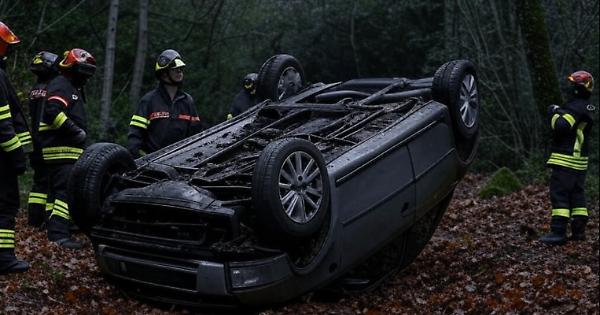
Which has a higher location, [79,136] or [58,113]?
[58,113]

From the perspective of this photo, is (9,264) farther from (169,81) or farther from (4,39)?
(169,81)

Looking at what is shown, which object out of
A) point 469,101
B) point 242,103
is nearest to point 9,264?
point 469,101

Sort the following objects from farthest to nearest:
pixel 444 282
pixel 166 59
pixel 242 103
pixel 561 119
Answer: pixel 242 103 < pixel 561 119 < pixel 166 59 < pixel 444 282

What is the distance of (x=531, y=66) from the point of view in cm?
1216

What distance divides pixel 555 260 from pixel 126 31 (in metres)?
15.6

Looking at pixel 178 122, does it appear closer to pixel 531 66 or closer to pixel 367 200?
pixel 367 200

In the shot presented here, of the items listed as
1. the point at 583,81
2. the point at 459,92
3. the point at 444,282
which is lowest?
the point at 444,282

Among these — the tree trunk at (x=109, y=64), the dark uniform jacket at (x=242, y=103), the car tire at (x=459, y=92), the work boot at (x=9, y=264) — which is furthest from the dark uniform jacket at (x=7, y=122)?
the tree trunk at (x=109, y=64)

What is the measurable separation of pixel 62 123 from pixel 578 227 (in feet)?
18.5

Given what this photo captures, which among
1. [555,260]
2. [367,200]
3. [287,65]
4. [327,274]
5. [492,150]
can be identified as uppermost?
[287,65]

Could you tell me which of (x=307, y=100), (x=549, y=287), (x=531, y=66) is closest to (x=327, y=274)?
(x=549, y=287)

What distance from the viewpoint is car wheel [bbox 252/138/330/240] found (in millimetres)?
5133

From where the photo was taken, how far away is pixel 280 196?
17.1ft

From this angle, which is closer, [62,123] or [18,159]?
[18,159]
